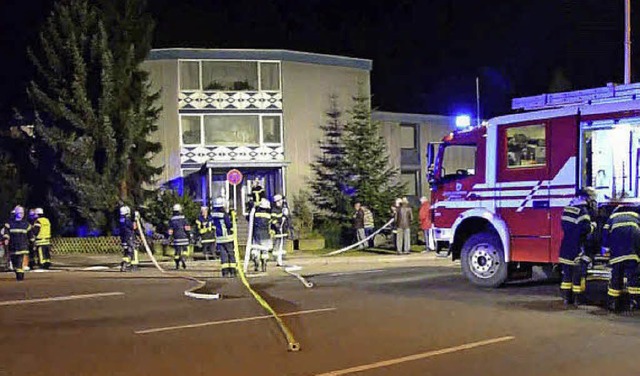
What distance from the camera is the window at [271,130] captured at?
36.6 m

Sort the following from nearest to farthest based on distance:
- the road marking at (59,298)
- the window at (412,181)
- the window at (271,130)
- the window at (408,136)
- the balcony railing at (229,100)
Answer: the road marking at (59,298), the balcony railing at (229,100), the window at (271,130), the window at (408,136), the window at (412,181)

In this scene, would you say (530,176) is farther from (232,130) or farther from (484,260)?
(232,130)

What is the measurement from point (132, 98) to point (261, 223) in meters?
14.8

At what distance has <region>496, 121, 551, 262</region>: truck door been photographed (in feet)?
44.5

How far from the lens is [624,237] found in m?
11.5

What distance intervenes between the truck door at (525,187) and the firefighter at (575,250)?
1.25 metres

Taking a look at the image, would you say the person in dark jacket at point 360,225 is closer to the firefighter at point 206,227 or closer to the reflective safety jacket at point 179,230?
the firefighter at point 206,227

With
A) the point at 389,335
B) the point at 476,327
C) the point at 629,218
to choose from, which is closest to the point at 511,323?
the point at 476,327

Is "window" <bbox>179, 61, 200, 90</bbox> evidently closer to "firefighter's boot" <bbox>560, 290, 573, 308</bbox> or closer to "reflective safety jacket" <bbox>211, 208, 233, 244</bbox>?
"reflective safety jacket" <bbox>211, 208, 233, 244</bbox>

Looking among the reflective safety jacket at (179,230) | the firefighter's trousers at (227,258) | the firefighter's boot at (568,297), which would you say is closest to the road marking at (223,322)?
the firefighter's boot at (568,297)

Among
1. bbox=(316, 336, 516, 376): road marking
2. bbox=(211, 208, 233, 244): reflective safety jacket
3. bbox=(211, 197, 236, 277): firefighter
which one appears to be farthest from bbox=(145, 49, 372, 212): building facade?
bbox=(316, 336, 516, 376): road marking

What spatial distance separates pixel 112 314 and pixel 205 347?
3.51m

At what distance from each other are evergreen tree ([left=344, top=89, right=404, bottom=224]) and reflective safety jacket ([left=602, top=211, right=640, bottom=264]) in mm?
20761

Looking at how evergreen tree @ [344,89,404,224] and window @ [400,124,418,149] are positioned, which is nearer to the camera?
evergreen tree @ [344,89,404,224]
